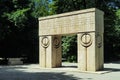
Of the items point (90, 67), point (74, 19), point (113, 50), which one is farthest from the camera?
point (113, 50)

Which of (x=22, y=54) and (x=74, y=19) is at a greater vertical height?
(x=74, y=19)

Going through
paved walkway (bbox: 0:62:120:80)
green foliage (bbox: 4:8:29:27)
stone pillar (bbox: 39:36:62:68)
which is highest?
green foliage (bbox: 4:8:29:27)

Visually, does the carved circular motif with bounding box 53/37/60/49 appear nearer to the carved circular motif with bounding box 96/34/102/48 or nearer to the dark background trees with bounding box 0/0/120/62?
the carved circular motif with bounding box 96/34/102/48

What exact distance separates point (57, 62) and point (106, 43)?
12.3 m

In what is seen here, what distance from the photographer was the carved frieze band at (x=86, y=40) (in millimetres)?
17781

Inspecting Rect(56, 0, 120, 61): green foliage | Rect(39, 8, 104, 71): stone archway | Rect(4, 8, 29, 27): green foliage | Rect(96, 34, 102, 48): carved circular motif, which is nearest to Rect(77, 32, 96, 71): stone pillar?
Rect(39, 8, 104, 71): stone archway

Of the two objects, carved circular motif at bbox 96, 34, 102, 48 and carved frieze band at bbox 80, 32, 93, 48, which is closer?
carved frieze band at bbox 80, 32, 93, 48

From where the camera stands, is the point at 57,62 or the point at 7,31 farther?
the point at 7,31

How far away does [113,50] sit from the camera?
1339 inches

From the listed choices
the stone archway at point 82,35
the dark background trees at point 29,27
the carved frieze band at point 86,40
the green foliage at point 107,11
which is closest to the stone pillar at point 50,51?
the stone archway at point 82,35

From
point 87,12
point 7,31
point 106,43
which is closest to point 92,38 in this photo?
point 87,12

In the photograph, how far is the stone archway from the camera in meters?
17.6

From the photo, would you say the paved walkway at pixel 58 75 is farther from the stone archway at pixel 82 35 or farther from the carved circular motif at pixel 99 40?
the carved circular motif at pixel 99 40

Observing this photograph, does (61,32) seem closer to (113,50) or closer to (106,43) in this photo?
(106,43)
